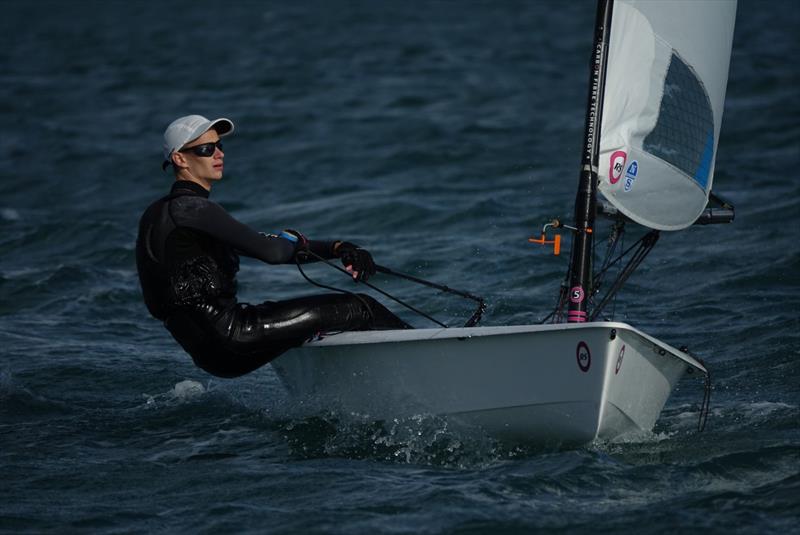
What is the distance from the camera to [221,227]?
188 inches

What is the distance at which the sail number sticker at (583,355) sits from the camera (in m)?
4.40

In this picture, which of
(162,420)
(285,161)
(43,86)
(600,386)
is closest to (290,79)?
(43,86)

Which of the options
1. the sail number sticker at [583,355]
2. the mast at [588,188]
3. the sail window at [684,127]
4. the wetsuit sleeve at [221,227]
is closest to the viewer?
the sail number sticker at [583,355]

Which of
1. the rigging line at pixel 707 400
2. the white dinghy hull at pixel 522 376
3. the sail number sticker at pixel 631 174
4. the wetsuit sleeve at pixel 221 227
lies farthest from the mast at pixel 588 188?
the wetsuit sleeve at pixel 221 227

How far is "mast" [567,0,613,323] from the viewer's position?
488 centimetres

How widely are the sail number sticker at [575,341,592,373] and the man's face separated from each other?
1618 millimetres

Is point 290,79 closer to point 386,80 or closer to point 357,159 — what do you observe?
point 386,80

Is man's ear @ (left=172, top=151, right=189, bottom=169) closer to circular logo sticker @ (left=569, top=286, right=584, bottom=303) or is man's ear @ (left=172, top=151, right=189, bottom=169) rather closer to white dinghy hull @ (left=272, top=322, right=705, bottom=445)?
white dinghy hull @ (left=272, top=322, right=705, bottom=445)

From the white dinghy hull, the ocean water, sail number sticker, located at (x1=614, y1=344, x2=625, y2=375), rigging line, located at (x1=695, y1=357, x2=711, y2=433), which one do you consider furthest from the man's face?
rigging line, located at (x1=695, y1=357, x2=711, y2=433)

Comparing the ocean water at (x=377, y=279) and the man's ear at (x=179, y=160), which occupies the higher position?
the man's ear at (x=179, y=160)

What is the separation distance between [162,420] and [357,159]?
633 cm

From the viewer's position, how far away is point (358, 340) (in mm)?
4938

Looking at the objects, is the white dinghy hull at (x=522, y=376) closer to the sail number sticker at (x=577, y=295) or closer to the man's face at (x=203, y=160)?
the sail number sticker at (x=577, y=295)

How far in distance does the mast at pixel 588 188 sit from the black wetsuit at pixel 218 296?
2.55 feet
